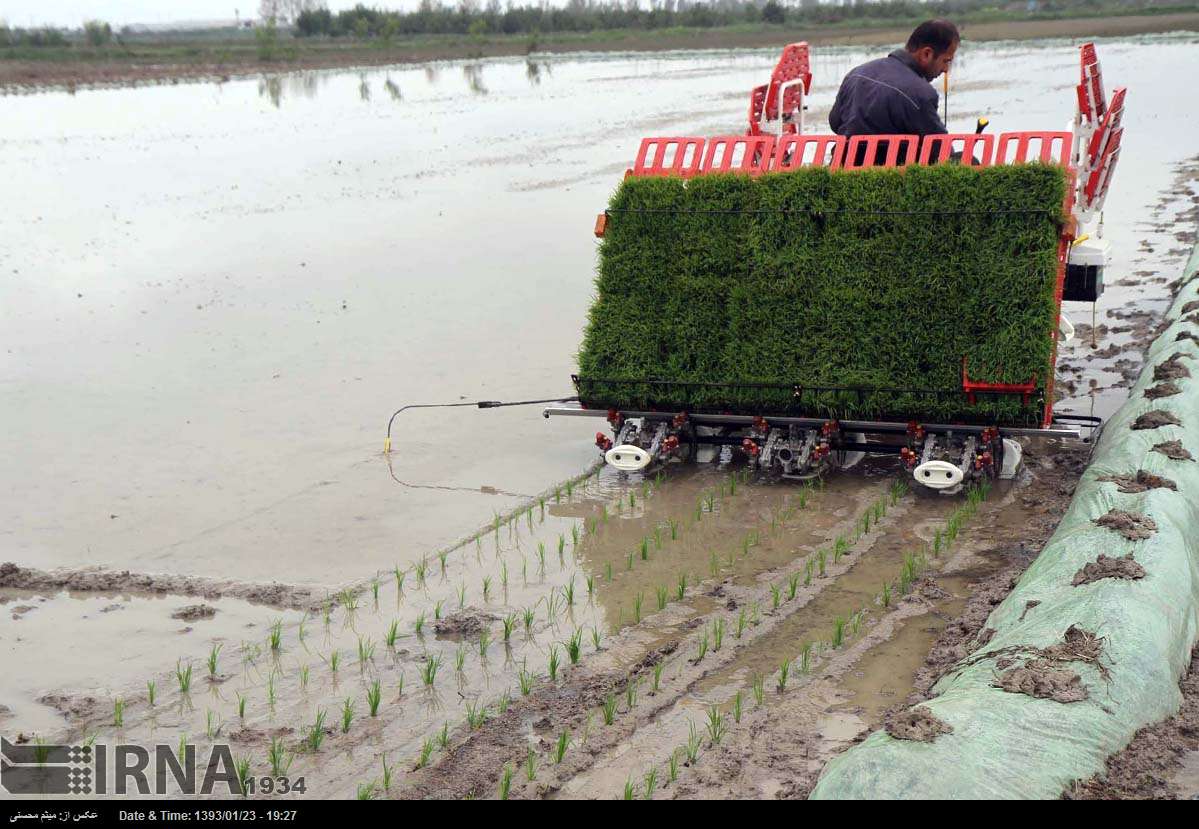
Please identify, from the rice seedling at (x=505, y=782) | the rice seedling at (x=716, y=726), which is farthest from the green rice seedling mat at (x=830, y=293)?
the rice seedling at (x=505, y=782)

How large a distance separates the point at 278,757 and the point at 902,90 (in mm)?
5868

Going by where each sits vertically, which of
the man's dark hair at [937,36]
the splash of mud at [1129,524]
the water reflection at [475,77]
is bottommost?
the splash of mud at [1129,524]

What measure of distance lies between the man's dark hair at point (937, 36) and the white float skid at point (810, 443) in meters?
2.64

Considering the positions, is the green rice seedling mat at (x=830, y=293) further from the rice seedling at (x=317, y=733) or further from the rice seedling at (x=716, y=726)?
the rice seedling at (x=317, y=733)

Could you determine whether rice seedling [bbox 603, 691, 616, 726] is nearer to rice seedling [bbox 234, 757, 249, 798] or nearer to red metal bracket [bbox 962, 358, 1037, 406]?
rice seedling [bbox 234, 757, 249, 798]

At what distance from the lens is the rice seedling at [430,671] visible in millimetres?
6086

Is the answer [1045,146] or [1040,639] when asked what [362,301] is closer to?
[1045,146]

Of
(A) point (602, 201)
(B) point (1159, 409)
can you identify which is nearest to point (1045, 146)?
(B) point (1159, 409)

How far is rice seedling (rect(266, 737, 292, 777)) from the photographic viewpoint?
5.27 m

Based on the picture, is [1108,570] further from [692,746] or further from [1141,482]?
[692,746]

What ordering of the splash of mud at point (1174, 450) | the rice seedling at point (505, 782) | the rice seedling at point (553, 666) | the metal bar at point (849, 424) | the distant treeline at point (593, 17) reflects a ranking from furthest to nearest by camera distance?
the distant treeline at point (593, 17)
the metal bar at point (849, 424)
the splash of mud at point (1174, 450)
the rice seedling at point (553, 666)
the rice seedling at point (505, 782)

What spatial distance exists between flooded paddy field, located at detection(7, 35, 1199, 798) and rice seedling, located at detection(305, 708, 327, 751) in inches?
1.0

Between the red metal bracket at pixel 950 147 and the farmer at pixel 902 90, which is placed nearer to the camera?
the red metal bracket at pixel 950 147

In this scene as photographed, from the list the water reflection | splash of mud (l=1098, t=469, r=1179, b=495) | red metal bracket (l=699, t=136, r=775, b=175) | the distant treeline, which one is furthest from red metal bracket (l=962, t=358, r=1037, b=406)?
the distant treeline
